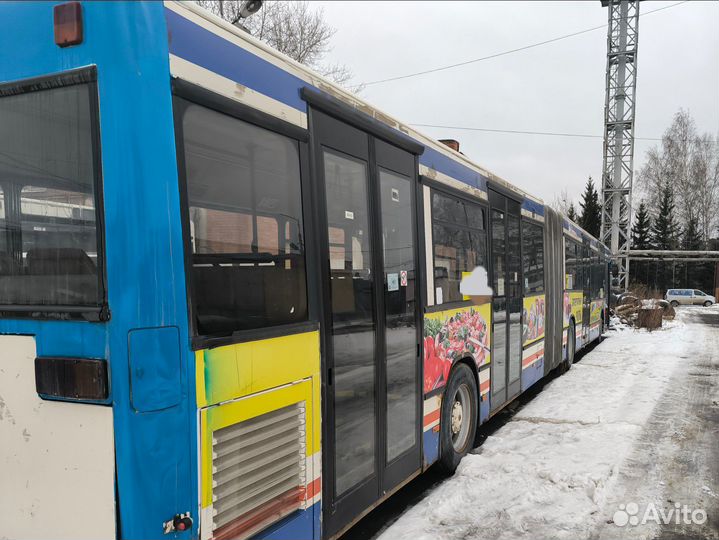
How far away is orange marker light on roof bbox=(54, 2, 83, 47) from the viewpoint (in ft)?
6.89

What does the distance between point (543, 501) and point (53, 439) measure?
11.9ft

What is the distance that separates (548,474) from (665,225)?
5950 centimetres

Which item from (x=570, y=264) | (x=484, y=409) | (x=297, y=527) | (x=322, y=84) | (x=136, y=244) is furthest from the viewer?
(x=570, y=264)

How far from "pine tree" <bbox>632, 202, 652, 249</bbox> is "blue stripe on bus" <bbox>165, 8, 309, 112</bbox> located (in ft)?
208

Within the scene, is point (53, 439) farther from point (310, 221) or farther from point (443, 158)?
point (443, 158)

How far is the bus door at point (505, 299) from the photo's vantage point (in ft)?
20.8

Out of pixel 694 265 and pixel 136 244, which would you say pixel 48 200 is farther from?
pixel 694 265

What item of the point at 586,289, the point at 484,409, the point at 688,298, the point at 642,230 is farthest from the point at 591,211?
the point at 484,409

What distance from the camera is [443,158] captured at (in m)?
5.06

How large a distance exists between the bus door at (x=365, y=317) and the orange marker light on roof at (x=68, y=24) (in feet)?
4.30

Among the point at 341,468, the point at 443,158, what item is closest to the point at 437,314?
the point at 443,158

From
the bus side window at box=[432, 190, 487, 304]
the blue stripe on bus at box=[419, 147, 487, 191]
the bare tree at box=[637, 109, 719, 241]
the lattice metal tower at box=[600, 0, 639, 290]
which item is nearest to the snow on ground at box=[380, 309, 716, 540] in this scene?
the bus side window at box=[432, 190, 487, 304]

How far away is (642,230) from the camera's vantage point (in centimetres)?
5884

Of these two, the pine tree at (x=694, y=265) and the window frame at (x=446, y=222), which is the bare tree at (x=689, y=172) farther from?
the window frame at (x=446, y=222)
